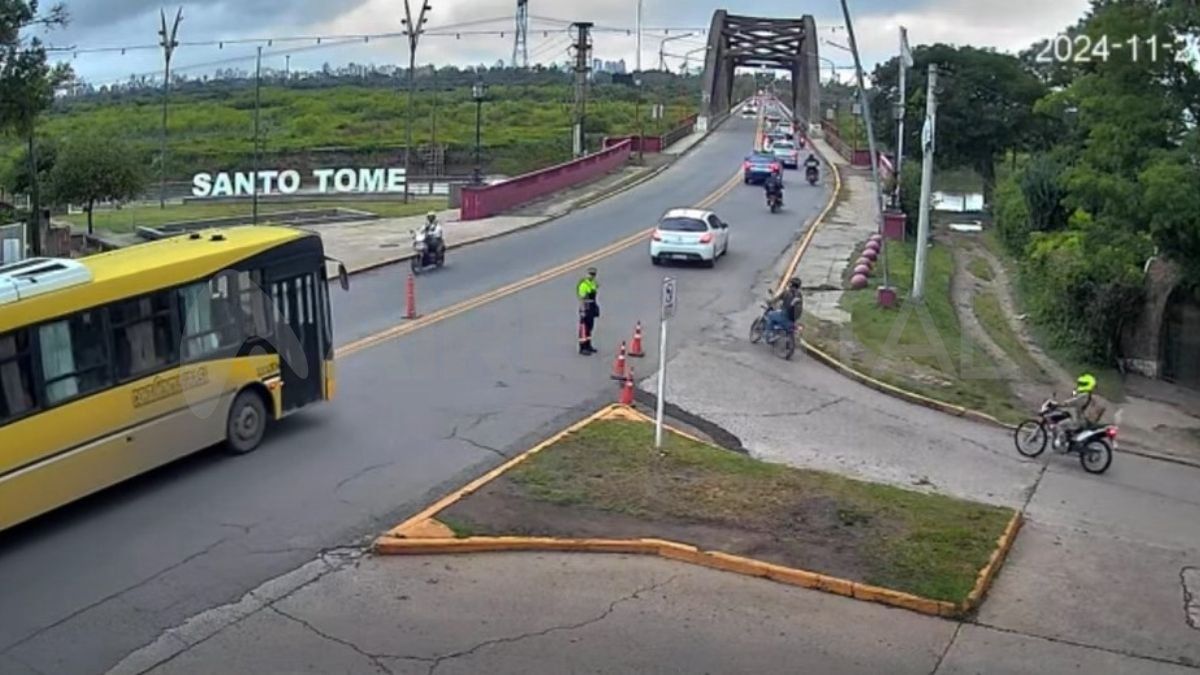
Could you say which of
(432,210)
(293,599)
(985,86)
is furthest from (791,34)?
(293,599)

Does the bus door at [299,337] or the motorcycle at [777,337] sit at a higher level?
the bus door at [299,337]

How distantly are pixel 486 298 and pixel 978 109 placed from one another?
37.4 meters

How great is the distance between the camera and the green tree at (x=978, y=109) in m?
59.2

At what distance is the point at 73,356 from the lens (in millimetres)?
13961

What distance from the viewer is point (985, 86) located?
198 feet

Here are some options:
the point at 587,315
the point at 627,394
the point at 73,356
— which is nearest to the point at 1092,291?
the point at 587,315

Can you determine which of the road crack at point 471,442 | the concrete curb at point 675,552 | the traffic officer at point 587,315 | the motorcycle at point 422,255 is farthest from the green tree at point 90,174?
the concrete curb at point 675,552

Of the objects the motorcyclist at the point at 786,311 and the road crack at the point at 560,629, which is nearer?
the road crack at the point at 560,629

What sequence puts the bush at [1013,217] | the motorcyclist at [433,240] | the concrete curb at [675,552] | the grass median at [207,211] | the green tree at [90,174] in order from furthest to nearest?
the grass median at [207,211] → the green tree at [90,174] → the bush at [1013,217] → the motorcyclist at [433,240] → the concrete curb at [675,552]

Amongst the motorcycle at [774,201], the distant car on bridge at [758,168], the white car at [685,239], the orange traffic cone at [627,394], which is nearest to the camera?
the orange traffic cone at [627,394]

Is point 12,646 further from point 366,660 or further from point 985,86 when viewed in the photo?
point 985,86

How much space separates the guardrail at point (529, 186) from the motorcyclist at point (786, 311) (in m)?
20.0

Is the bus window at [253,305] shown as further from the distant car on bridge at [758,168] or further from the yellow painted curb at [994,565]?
the distant car on bridge at [758,168]

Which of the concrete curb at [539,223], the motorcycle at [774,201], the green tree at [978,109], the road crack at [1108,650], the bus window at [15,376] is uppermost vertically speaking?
the green tree at [978,109]
